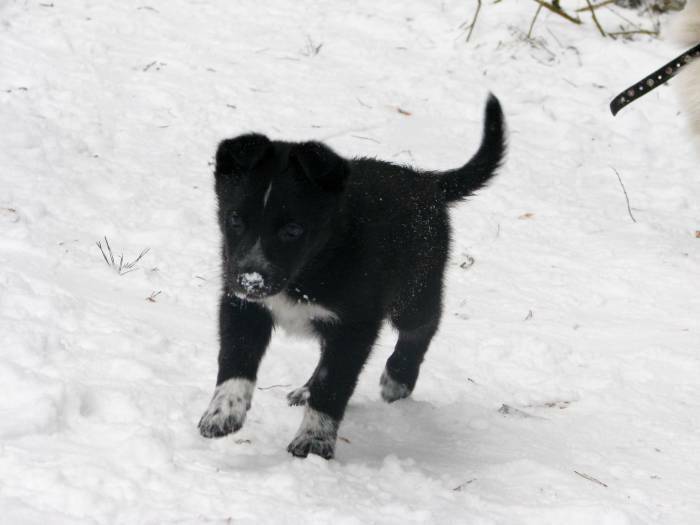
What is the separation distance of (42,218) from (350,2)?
495 cm

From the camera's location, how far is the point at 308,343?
4.45 m

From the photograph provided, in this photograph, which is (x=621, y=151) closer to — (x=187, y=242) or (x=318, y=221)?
(x=187, y=242)

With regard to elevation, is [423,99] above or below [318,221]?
below

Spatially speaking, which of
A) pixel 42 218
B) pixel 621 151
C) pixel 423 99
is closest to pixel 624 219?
pixel 621 151

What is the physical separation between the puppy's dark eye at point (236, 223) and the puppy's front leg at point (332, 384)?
0.51 meters

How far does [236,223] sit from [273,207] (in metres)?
0.15

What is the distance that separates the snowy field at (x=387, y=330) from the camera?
2906 mm

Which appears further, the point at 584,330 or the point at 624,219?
the point at 624,219

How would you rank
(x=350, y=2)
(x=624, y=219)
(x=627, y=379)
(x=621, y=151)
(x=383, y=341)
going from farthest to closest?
(x=350, y=2) < (x=621, y=151) < (x=624, y=219) < (x=383, y=341) < (x=627, y=379)

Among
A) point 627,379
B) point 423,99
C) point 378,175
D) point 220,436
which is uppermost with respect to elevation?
point 378,175

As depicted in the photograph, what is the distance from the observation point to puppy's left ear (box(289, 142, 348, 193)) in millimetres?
3072

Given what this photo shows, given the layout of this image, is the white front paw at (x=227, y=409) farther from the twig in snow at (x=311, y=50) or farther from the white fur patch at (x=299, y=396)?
the twig in snow at (x=311, y=50)

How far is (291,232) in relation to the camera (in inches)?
122

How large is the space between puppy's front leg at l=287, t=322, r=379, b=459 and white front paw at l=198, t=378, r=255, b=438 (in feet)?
0.72
